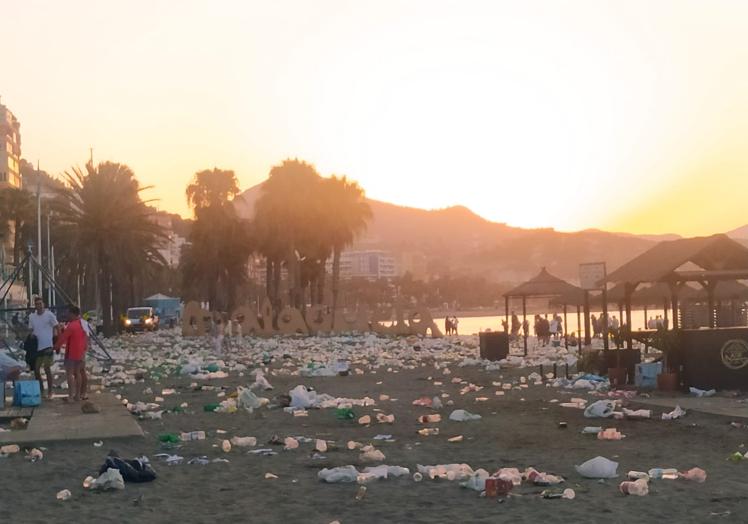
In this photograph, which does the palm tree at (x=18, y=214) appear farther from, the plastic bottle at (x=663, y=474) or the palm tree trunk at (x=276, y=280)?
the plastic bottle at (x=663, y=474)

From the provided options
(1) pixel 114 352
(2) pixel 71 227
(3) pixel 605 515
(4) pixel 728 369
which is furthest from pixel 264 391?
(2) pixel 71 227

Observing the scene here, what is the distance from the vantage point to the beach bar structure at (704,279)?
52.3 ft

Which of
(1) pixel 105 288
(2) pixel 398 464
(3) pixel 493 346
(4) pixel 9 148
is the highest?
(4) pixel 9 148

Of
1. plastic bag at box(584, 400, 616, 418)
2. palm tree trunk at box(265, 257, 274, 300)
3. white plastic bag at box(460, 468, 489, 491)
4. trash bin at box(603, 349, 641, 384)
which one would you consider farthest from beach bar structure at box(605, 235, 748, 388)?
palm tree trunk at box(265, 257, 274, 300)

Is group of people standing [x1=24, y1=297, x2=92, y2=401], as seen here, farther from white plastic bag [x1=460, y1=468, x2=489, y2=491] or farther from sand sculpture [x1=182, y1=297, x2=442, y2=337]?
sand sculpture [x1=182, y1=297, x2=442, y2=337]

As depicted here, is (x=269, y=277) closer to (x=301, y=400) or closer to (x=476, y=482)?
(x=301, y=400)

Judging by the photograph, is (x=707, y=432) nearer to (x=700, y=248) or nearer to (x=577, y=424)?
(x=577, y=424)

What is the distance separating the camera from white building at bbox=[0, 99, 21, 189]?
117 metres

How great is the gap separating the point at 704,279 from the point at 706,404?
3.71 m

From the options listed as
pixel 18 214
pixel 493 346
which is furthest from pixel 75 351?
pixel 18 214

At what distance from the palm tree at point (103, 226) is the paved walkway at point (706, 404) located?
3584 centimetres

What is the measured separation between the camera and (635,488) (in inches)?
313

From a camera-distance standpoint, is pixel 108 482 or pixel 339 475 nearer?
pixel 108 482

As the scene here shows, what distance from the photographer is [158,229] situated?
162 ft
